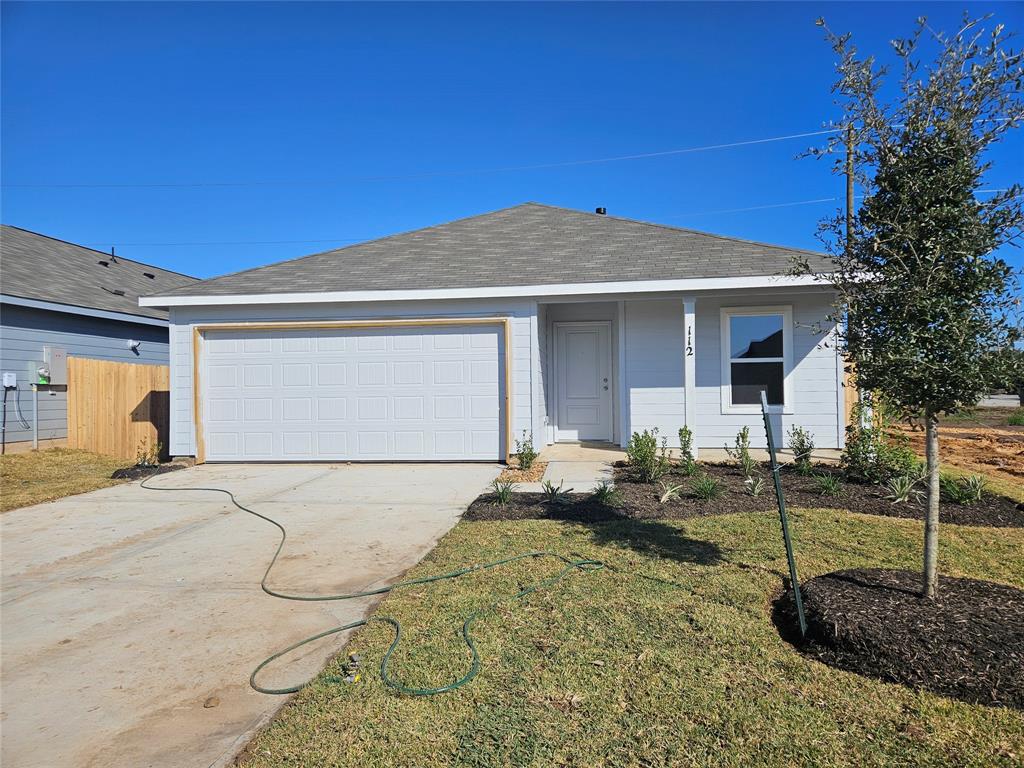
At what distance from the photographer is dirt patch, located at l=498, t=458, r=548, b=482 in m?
8.34

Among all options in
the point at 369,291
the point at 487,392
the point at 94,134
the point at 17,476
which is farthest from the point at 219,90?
the point at 487,392

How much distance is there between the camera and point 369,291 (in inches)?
386

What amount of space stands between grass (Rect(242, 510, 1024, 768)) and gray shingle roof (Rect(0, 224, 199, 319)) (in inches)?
403

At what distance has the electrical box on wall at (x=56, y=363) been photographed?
12.3m

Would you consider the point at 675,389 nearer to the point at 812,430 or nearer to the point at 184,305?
the point at 812,430

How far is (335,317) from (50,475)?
5233 mm

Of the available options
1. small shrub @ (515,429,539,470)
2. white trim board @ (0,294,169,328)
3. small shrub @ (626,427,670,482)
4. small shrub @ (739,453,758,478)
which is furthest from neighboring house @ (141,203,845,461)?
white trim board @ (0,294,169,328)

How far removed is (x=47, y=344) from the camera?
12492 mm

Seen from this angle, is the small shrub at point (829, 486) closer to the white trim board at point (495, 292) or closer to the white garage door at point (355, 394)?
the white trim board at point (495, 292)

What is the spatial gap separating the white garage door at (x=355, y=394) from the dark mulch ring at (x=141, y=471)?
681 mm

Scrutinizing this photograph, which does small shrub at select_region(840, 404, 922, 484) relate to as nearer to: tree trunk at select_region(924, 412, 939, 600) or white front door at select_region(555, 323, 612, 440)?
tree trunk at select_region(924, 412, 939, 600)

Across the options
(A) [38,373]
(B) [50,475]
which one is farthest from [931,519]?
(A) [38,373]

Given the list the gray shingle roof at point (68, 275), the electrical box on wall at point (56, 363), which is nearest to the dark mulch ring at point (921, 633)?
the gray shingle roof at point (68, 275)

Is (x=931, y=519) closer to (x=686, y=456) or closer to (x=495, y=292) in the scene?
(x=686, y=456)
